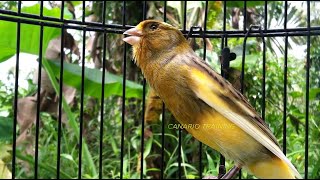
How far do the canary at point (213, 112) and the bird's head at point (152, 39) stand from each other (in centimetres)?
3

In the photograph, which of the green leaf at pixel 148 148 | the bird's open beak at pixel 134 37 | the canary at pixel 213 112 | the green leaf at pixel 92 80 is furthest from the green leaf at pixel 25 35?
the canary at pixel 213 112

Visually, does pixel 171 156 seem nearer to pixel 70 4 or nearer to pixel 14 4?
pixel 70 4

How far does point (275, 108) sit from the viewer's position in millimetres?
2457

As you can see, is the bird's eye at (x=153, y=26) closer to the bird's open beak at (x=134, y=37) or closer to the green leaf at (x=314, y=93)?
the bird's open beak at (x=134, y=37)

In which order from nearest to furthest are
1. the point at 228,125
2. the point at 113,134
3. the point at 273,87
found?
the point at 228,125
the point at 273,87
the point at 113,134

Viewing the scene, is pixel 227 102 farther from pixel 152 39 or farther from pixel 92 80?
pixel 92 80

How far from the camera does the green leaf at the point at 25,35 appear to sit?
7.65 ft

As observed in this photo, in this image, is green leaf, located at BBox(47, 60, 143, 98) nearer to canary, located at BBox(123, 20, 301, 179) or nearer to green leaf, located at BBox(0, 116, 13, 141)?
green leaf, located at BBox(0, 116, 13, 141)

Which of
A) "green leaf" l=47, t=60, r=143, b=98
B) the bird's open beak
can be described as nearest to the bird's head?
the bird's open beak

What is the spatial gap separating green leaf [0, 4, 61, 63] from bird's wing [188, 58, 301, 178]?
4.30ft

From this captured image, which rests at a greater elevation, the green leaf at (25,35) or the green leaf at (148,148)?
the green leaf at (25,35)

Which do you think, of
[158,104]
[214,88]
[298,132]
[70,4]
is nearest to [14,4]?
[70,4]

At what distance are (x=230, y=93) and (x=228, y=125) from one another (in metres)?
0.10

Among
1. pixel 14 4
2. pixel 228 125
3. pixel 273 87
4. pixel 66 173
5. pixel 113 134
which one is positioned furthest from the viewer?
pixel 14 4
